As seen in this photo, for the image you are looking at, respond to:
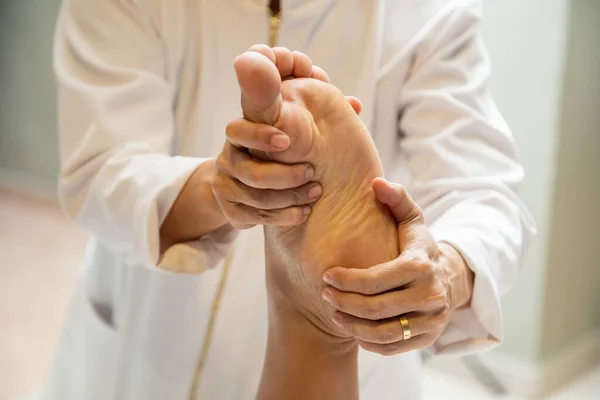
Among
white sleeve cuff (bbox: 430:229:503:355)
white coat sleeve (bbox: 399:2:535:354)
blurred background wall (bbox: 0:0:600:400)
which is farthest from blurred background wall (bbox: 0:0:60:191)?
white sleeve cuff (bbox: 430:229:503:355)

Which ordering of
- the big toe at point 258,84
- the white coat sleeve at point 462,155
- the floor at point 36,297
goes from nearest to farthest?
the big toe at point 258,84 → the white coat sleeve at point 462,155 → the floor at point 36,297

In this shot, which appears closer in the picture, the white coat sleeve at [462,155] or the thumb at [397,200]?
the thumb at [397,200]

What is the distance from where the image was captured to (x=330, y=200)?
66 cm

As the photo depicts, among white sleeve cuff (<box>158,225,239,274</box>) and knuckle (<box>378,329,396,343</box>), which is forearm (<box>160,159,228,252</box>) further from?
knuckle (<box>378,329,396,343</box>)

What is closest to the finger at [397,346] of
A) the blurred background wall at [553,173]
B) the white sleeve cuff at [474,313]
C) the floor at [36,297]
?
the white sleeve cuff at [474,313]

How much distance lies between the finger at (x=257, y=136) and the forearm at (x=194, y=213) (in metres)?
→ 0.10

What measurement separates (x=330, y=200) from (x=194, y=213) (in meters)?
0.14

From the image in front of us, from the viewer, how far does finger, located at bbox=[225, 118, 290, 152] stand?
575mm

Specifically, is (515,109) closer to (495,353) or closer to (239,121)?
(495,353)

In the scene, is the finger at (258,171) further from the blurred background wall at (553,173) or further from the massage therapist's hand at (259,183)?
the blurred background wall at (553,173)

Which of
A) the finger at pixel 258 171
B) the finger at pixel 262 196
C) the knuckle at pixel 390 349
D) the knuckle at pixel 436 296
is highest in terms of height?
the finger at pixel 258 171

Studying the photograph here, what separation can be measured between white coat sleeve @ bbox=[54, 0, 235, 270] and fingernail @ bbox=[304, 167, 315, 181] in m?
0.15

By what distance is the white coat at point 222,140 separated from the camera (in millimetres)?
780

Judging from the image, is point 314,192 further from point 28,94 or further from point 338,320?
point 28,94
